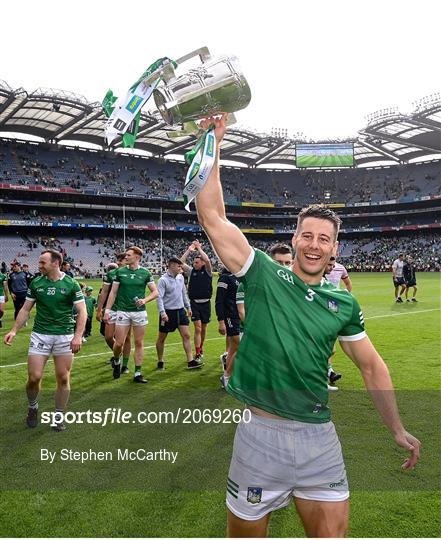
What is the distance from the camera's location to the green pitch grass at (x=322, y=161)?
65125mm

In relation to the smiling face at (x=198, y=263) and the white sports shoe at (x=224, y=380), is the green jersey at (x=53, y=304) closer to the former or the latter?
the white sports shoe at (x=224, y=380)

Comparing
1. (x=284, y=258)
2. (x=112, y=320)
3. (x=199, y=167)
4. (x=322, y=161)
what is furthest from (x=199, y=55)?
(x=322, y=161)

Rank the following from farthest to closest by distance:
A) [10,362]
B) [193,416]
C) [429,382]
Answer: [10,362] → [429,382] → [193,416]

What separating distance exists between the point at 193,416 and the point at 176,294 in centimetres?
325

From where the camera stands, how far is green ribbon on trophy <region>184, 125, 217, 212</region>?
7.70ft

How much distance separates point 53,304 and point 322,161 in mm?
63555

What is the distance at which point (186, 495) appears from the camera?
4234 millimetres

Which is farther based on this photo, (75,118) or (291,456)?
(75,118)

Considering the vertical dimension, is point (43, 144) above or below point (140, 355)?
above

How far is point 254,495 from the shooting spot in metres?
2.30

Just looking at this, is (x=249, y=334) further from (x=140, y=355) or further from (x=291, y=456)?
(x=140, y=355)

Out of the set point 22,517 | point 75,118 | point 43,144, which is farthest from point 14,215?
point 22,517

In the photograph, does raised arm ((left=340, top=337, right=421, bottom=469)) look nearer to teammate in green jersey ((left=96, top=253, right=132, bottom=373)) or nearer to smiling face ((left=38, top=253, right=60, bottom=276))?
smiling face ((left=38, top=253, right=60, bottom=276))

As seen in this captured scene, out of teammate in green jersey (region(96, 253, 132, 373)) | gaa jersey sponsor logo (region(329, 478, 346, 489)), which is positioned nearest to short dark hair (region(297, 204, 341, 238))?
gaa jersey sponsor logo (region(329, 478, 346, 489))
